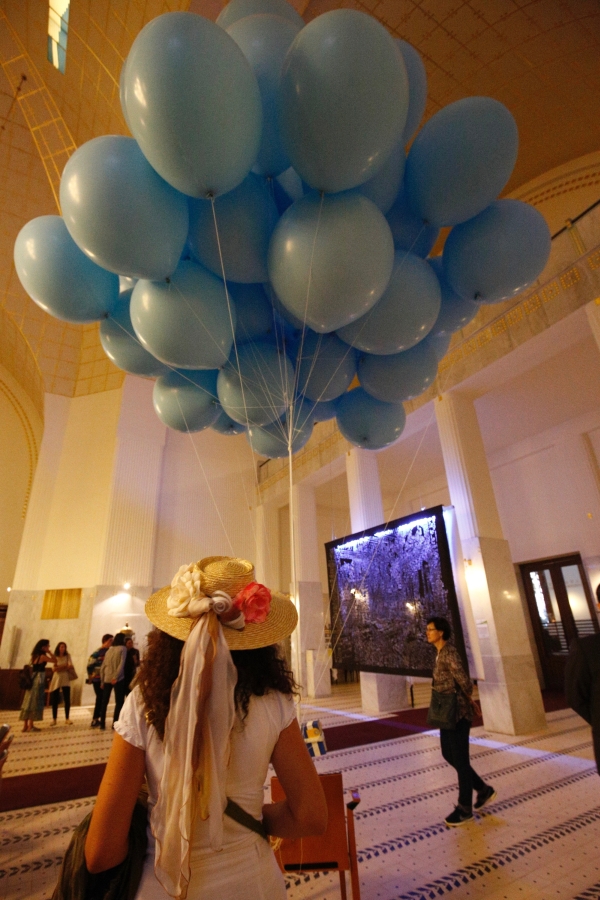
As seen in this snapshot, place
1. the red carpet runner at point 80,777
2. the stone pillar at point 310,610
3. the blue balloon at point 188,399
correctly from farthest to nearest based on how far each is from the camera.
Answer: the stone pillar at point 310,610 < the red carpet runner at point 80,777 < the blue balloon at point 188,399

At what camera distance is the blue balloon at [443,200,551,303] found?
2332 millimetres

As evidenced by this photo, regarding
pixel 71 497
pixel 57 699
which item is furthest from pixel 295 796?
pixel 71 497

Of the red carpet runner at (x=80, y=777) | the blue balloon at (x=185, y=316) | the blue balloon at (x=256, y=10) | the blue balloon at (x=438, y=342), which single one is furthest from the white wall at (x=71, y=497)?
the blue balloon at (x=256, y=10)

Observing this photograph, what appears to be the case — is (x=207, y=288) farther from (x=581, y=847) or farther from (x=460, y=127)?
(x=581, y=847)

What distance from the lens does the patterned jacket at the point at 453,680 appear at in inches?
116

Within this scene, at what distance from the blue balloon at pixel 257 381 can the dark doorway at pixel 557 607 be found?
7.79 meters

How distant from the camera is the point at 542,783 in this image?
3670mm

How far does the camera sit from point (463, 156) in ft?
6.72

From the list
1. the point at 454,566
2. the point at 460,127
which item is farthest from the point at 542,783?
the point at 460,127

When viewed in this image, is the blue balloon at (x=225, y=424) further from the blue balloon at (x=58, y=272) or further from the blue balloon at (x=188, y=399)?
the blue balloon at (x=58, y=272)

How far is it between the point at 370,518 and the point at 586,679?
6355 mm

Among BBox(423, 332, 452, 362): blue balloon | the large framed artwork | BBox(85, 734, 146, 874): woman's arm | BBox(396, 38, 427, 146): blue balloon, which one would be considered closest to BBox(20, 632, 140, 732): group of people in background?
the large framed artwork

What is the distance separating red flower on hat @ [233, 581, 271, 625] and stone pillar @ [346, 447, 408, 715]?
7.23 m

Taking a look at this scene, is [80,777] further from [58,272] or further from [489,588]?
[489,588]
